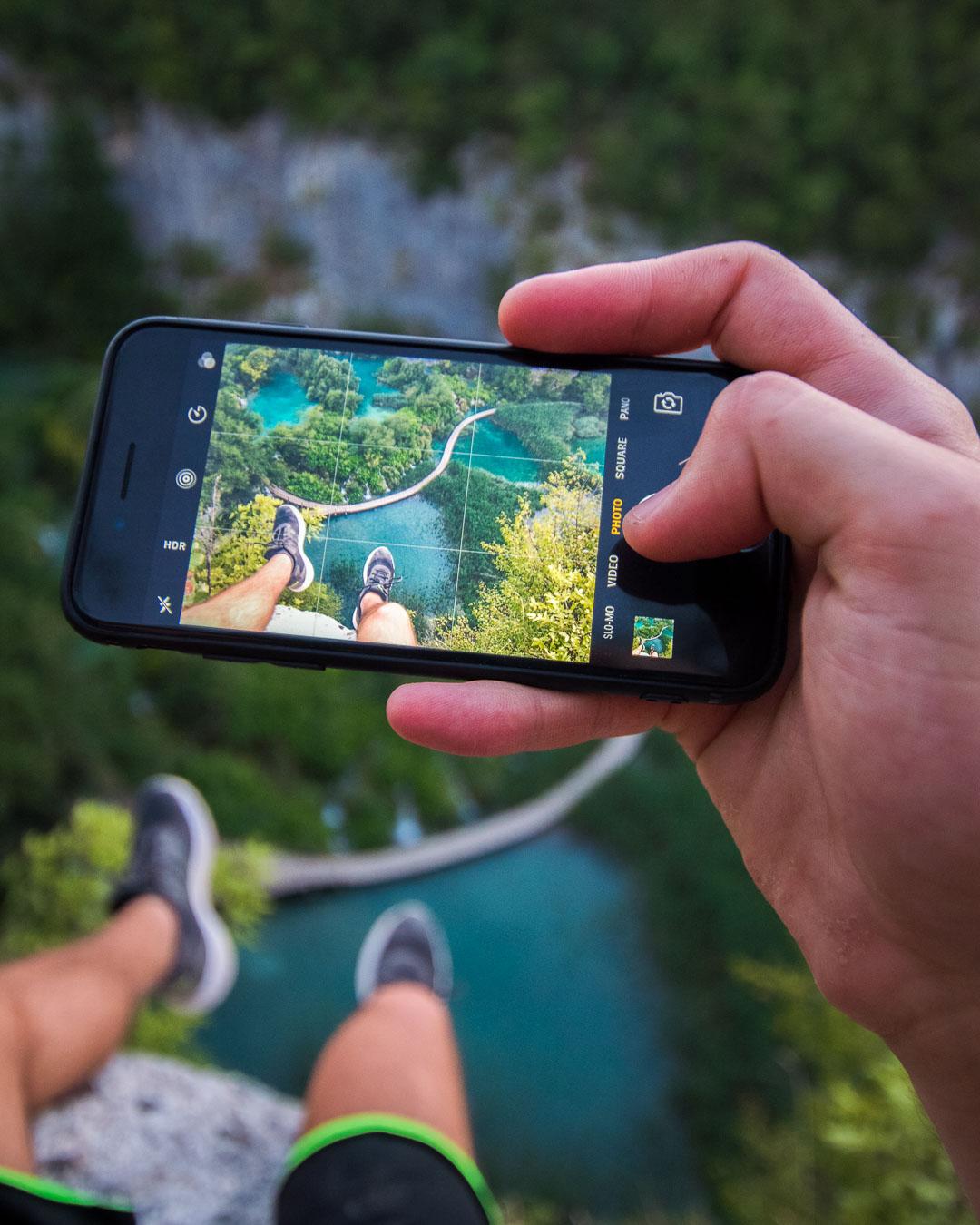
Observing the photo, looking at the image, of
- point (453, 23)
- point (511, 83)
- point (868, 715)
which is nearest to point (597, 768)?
point (868, 715)

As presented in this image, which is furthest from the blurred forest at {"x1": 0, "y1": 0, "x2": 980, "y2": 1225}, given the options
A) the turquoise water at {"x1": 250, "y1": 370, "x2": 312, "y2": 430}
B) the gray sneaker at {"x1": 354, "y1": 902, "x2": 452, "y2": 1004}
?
the turquoise water at {"x1": 250, "y1": 370, "x2": 312, "y2": 430}

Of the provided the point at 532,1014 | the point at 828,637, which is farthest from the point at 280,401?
the point at 532,1014

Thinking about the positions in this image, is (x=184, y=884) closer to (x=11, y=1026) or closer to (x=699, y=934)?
(x=11, y=1026)

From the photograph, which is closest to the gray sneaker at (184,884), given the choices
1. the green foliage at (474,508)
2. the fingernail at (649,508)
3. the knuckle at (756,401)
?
the green foliage at (474,508)

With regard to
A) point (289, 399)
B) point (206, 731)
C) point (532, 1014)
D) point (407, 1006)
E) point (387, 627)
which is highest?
point (289, 399)

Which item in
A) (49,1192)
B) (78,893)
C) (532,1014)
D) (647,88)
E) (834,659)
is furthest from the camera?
(647,88)

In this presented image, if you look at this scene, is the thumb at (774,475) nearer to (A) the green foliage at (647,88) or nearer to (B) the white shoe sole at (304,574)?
(B) the white shoe sole at (304,574)

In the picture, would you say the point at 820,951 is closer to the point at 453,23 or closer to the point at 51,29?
the point at 453,23
